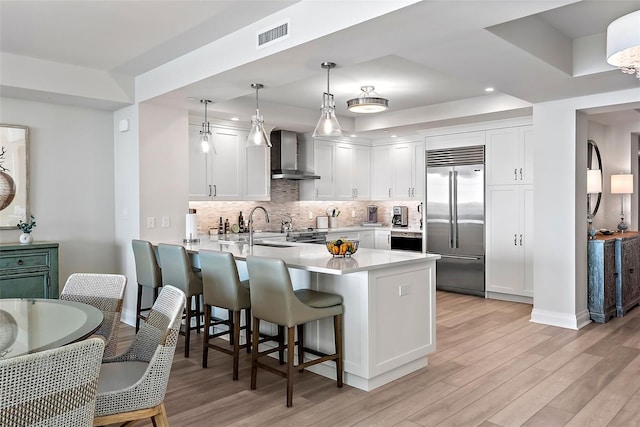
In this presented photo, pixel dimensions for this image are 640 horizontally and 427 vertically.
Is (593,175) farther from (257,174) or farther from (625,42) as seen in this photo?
(257,174)

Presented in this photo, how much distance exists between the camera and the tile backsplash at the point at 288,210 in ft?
21.0

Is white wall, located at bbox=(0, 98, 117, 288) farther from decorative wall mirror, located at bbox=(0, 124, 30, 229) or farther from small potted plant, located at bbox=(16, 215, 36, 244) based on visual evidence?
small potted plant, located at bbox=(16, 215, 36, 244)

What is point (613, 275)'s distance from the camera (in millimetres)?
5336

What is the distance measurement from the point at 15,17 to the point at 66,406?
120 inches

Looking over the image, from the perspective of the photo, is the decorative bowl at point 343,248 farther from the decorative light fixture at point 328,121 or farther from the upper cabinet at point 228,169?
the upper cabinet at point 228,169

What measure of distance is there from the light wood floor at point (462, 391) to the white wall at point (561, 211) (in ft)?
1.78

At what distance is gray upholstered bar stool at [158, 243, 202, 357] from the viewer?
4.02m

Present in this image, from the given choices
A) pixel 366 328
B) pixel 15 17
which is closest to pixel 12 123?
pixel 15 17

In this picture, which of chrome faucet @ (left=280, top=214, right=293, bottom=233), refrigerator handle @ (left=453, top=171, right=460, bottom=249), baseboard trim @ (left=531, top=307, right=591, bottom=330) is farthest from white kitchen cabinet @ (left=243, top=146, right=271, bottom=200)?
baseboard trim @ (left=531, top=307, right=591, bottom=330)

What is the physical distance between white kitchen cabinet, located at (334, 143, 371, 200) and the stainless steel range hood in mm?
723

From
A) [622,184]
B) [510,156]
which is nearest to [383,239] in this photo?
A: [510,156]

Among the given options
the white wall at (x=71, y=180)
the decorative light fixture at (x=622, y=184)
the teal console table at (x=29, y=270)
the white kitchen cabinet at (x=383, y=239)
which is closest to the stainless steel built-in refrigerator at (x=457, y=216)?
the white kitchen cabinet at (x=383, y=239)

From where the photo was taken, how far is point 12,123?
15.3 ft

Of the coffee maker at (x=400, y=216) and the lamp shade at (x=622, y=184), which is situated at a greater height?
the lamp shade at (x=622, y=184)
